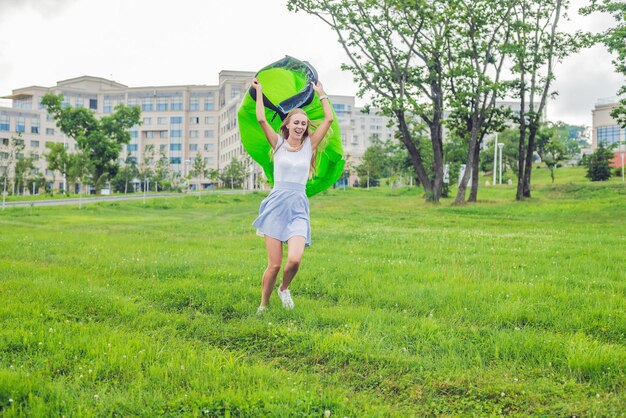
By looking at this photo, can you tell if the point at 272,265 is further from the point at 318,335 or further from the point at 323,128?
the point at 323,128

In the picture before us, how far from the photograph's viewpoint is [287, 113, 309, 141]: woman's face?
25.0 ft

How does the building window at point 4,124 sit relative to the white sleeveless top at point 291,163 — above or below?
above

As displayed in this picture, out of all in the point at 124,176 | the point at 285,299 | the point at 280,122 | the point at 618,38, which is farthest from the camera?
the point at 124,176

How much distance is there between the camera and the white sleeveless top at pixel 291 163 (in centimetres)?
764

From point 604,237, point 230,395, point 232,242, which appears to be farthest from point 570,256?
point 230,395

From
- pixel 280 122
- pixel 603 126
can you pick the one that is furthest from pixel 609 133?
pixel 280 122

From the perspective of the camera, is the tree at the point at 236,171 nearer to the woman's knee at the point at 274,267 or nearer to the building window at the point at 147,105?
the building window at the point at 147,105

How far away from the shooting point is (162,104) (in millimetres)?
137375

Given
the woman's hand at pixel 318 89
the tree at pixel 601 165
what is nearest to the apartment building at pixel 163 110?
the tree at pixel 601 165

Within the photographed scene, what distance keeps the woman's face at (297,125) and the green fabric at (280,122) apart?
89cm

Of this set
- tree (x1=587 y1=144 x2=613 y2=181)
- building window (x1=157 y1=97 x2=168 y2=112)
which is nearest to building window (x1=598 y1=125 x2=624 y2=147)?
tree (x1=587 y1=144 x2=613 y2=181)

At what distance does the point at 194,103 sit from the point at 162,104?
25.4 ft

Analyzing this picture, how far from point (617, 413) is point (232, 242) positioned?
1258 centimetres

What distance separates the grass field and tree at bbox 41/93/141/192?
52279mm
